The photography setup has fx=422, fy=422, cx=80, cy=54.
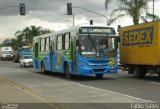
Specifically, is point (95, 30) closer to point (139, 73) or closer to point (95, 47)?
point (95, 47)

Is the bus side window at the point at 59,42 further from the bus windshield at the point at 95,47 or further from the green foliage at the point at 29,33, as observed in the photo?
the green foliage at the point at 29,33

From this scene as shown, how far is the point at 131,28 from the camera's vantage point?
82.6 feet

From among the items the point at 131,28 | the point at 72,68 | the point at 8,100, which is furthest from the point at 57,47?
the point at 8,100

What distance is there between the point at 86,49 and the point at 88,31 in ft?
3.39

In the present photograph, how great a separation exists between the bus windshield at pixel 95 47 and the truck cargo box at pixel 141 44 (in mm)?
1562

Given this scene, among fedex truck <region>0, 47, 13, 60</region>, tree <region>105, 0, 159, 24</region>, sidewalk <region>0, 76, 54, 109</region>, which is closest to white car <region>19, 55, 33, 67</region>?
tree <region>105, 0, 159, 24</region>

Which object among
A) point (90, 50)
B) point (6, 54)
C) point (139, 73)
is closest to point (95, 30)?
point (90, 50)

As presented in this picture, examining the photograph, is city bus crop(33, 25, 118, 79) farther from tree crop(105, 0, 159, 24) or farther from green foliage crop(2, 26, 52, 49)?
green foliage crop(2, 26, 52, 49)

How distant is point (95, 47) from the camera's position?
2338cm

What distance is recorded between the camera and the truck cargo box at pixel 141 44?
22203mm

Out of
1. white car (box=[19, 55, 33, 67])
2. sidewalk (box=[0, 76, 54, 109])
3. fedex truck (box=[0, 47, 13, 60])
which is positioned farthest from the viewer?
fedex truck (box=[0, 47, 13, 60])

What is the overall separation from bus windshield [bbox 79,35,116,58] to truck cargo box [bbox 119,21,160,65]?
1.56m

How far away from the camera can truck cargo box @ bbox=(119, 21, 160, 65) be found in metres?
22.2

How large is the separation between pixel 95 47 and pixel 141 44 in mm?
2698
